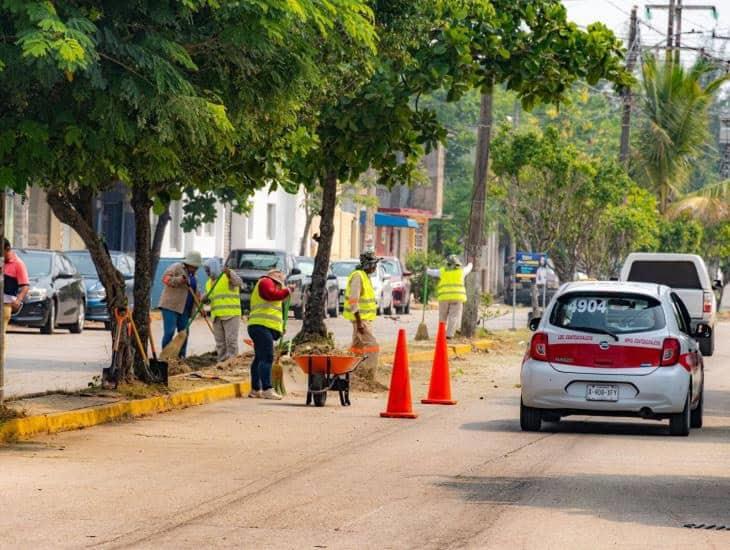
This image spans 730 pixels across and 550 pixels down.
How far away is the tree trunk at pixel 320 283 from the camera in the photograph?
25.7 metres

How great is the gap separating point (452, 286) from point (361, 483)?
2104cm

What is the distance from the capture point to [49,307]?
3059cm

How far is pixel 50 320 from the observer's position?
101 feet

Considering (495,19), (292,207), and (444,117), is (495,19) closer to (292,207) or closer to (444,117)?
(292,207)

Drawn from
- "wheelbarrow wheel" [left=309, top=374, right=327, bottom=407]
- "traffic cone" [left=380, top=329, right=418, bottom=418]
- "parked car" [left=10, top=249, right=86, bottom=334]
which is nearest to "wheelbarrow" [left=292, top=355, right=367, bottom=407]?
"wheelbarrow wheel" [left=309, top=374, right=327, bottom=407]

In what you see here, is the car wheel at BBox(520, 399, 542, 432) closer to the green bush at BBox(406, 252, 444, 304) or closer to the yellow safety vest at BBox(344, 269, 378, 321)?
the yellow safety vest at BBox(344, 269, 378, 321)

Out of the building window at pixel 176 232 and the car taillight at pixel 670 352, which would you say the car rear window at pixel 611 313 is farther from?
the building window at pixel 176 232

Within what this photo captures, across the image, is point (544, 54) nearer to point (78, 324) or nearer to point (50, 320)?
point (50, 320)

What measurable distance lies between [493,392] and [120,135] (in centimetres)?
1071

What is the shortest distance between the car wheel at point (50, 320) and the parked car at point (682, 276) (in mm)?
10862

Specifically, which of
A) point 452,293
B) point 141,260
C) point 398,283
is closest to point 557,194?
point 398,283

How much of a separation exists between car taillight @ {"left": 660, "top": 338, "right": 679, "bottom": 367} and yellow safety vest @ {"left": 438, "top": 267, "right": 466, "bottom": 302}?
16384 millimetres

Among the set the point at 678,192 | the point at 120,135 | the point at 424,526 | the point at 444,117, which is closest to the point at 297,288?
the point at 678,192

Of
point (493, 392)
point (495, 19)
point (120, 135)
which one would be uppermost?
point (495, 19)
